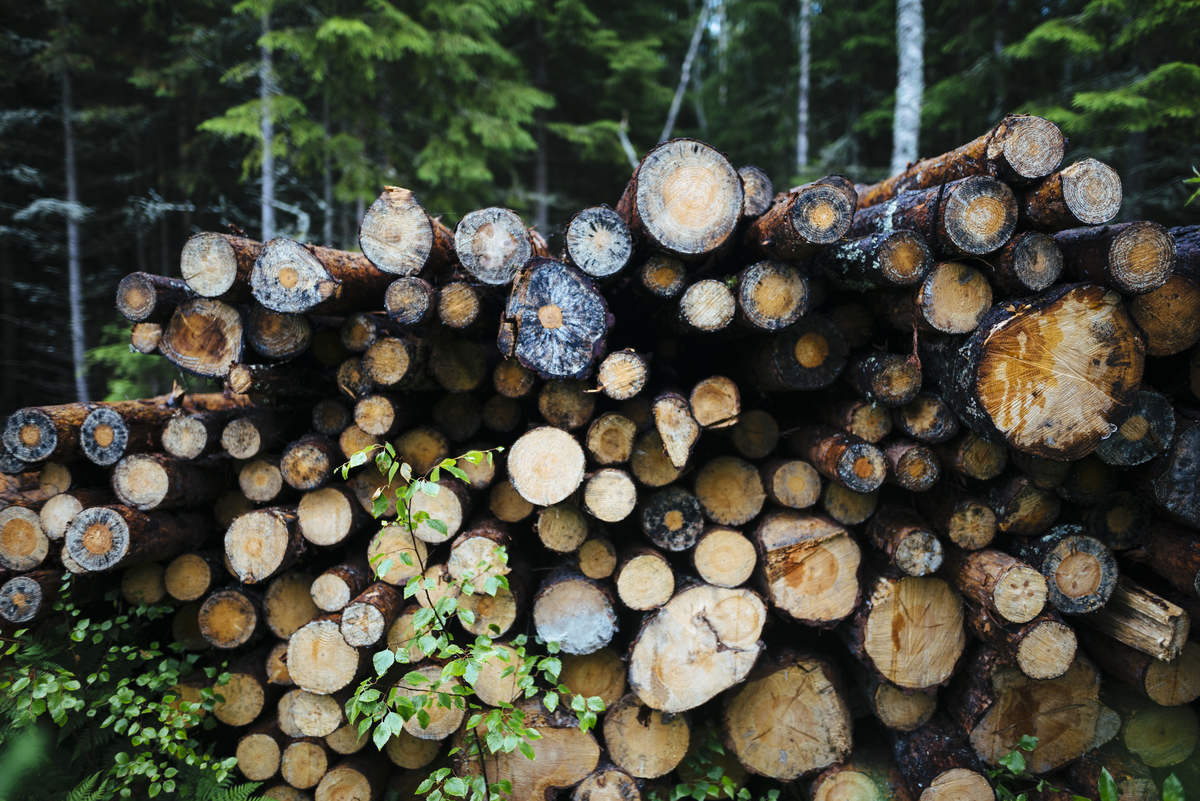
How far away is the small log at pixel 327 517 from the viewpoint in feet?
7.59

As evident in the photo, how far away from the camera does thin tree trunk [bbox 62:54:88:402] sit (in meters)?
6.89

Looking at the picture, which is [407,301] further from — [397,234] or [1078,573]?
[1078,573]

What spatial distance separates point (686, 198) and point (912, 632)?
2.01 m

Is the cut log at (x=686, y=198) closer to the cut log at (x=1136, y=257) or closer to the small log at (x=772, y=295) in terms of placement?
the small log at (x=772, y=295)

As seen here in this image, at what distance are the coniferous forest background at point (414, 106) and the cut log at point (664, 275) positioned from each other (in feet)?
15.1

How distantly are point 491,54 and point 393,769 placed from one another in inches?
299

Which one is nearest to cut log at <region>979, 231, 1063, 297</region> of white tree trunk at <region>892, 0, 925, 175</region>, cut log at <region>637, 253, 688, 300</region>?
cut log at <region>637, 253, 688, 300</region>

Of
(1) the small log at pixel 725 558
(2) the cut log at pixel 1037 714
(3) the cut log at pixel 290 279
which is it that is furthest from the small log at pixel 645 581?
(3) the cut log at pixel 290 279

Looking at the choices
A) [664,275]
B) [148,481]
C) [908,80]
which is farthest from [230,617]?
[908,80]

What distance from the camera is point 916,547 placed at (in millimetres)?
2123

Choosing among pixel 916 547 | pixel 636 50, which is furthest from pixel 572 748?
pixel 636 50

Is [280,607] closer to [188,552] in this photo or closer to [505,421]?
[188,552]

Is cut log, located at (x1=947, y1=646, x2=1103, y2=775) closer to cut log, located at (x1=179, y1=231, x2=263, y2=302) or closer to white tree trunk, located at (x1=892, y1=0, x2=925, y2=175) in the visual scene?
cut log, located at (x1=179, y1=231, x2=263, y2=302)

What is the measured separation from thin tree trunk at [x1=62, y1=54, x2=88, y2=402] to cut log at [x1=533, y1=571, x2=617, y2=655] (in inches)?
307
